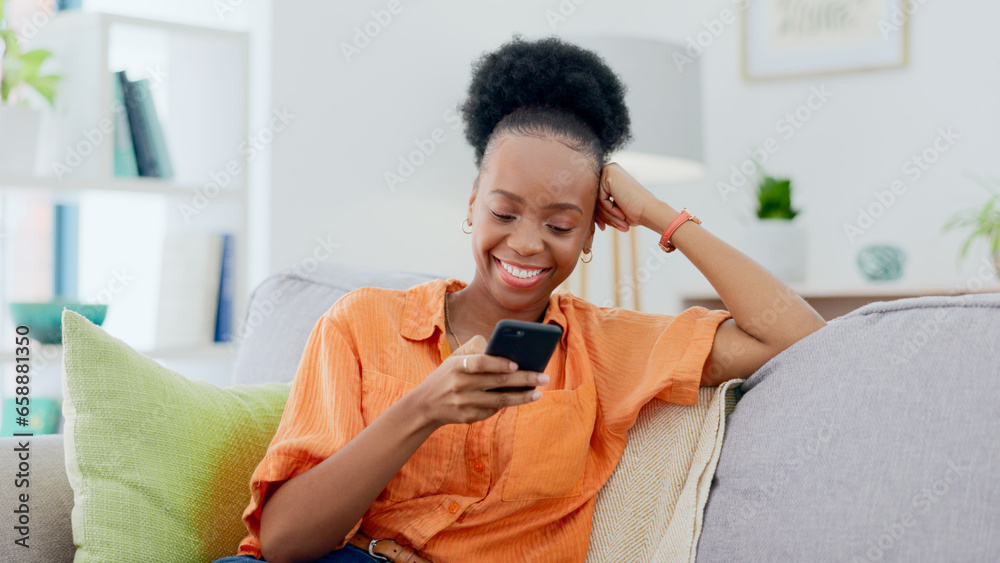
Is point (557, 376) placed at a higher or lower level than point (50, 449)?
higher

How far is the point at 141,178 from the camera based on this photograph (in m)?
2.12

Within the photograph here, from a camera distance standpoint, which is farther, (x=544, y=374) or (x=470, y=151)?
(x=470, y=151)

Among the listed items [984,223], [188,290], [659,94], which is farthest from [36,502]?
[984,223]

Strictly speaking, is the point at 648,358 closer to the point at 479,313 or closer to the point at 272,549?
the point at 479,313

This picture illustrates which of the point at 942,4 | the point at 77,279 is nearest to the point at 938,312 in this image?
the point at 942,4

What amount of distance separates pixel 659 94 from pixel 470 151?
0.67 metres

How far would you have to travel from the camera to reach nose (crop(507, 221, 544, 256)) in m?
1.05

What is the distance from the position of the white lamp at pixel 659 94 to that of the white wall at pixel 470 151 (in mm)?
526

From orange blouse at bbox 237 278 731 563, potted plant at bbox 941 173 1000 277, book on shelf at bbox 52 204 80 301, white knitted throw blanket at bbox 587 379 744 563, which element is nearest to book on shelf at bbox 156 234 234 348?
book on shelf at bbox 52 204 80 301

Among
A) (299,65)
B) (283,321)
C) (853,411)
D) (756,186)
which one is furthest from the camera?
(756,186)

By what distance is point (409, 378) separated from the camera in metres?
1.05

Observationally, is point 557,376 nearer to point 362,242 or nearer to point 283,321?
point 283,321

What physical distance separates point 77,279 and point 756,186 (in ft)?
7.05

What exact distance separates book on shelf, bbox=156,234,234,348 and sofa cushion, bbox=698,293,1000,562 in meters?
1.58
